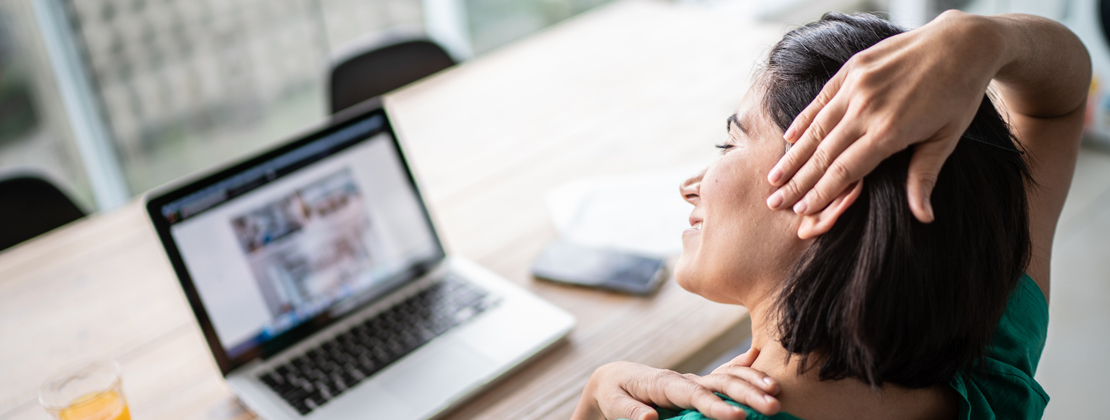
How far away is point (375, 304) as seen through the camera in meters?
1.24

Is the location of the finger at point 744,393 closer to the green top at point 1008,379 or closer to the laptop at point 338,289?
the green top at point 1008,379

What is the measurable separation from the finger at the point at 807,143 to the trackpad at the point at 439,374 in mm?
506

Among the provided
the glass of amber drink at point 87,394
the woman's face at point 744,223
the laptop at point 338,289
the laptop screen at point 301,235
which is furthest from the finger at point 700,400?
the glass of amber drink at point 87,394

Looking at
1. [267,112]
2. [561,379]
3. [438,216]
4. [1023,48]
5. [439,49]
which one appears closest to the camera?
[1023,48]

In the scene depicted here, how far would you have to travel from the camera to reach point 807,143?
0.74m

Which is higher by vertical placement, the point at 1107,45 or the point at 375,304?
the point at 375,304

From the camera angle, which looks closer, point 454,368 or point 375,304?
point 454,368

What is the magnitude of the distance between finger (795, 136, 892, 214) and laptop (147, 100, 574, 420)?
0.53 meters

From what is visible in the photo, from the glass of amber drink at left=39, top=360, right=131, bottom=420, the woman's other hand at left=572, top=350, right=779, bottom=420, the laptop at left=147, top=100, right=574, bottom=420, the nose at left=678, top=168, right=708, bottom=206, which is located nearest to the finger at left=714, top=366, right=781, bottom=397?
the woman's other hand at left=572, top=350, right=779, bottom=420

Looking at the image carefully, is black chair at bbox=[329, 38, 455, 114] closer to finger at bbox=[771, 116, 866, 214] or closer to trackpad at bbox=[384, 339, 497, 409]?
trackpad at bbox=[384, 339, 497, 409]

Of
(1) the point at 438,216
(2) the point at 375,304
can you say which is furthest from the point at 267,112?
(2) the point at 375,304

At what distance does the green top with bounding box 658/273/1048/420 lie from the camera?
0.79 m

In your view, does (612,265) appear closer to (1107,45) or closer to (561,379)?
(561,379)

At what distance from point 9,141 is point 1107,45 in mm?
Result: 3844
